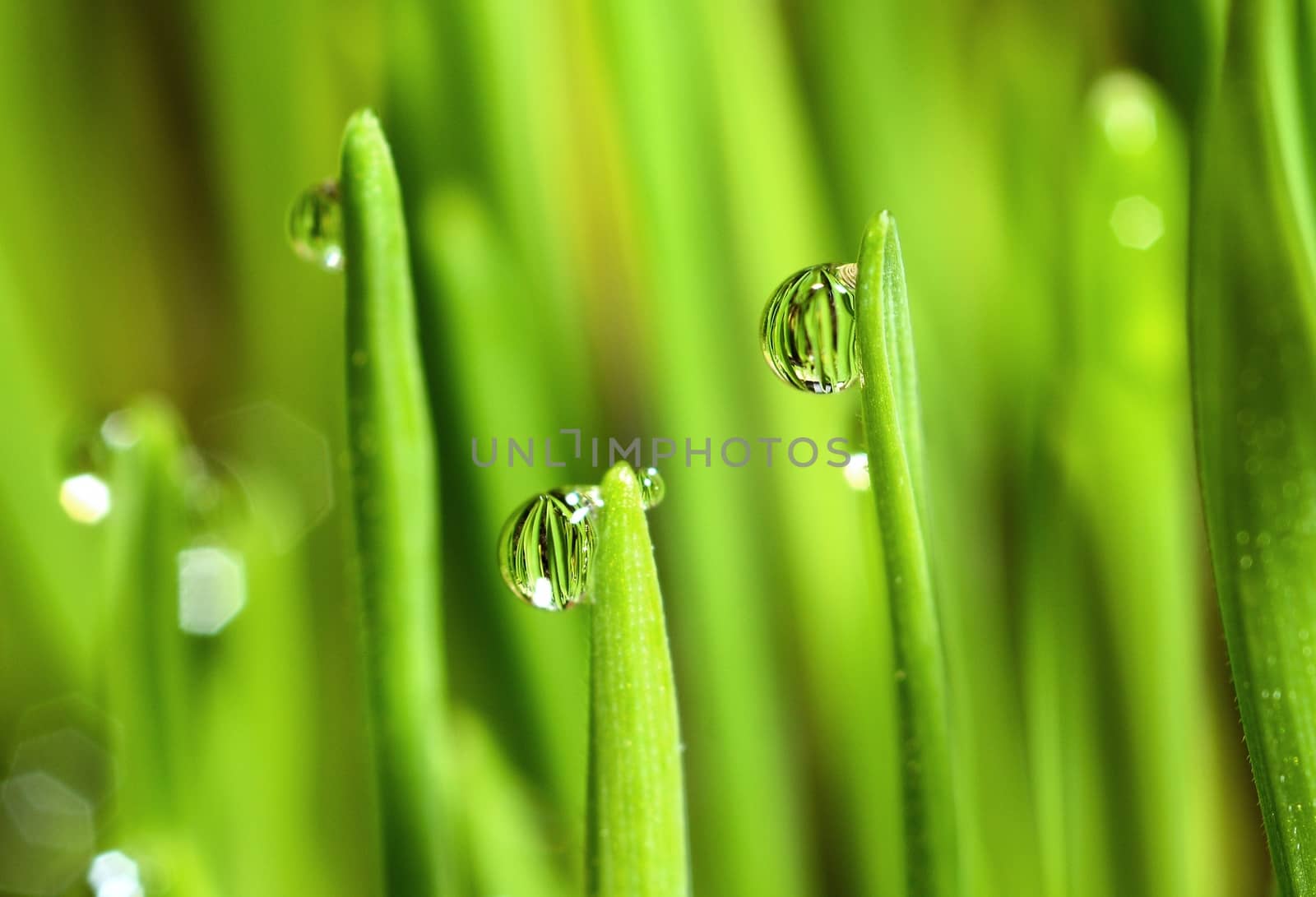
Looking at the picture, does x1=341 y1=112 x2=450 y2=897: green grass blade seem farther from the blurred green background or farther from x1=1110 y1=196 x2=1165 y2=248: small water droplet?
x1=1110 y1=196 x2=1165 y2=248: small water droplet

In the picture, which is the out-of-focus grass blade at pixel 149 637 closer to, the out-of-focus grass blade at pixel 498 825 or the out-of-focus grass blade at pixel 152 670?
the out-of-focus grass blade at pixel 152 670

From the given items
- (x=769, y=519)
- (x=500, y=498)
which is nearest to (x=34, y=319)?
(x=500, y=498)

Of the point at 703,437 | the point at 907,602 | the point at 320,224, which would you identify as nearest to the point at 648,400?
the point at 703,437

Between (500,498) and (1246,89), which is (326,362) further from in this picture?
(1246,89)

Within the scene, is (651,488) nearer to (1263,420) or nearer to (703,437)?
(703,437)

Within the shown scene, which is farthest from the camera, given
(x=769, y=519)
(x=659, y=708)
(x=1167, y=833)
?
(x=769, y=519)

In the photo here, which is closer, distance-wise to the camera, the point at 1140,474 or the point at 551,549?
the point at 551,549

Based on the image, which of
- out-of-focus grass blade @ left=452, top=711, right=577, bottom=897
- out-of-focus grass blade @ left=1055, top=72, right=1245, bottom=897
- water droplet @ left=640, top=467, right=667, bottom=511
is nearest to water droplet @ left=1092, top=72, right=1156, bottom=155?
out-of-focus grass blade @ left=1055, top=72, right=1245, bottom=897
